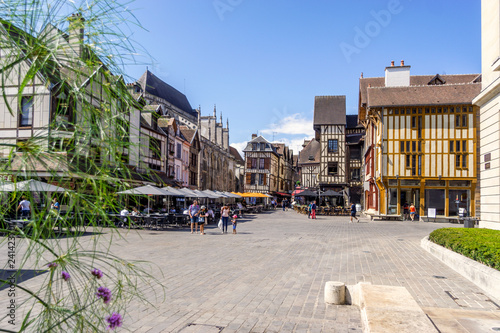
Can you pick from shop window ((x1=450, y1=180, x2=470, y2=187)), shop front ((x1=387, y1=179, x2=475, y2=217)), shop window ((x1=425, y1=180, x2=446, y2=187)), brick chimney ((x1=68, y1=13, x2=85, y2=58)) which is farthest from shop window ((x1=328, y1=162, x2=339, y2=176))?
brick chimney ((x1=68, y1=13, x2=85, y2=58))

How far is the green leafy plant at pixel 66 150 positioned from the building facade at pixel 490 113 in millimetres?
14628

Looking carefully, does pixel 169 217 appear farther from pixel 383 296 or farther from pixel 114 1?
pixel 114 1

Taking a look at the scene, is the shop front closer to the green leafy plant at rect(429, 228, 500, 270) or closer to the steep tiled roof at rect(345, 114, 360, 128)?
the steep tiled roof at rect(345, 114, 360, 128)

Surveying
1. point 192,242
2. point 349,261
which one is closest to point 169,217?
point 192,242

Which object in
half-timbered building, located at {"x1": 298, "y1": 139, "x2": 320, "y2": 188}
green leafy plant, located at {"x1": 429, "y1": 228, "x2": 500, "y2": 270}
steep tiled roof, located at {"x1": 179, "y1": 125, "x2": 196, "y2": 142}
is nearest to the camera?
green leafy plant, located at {"x1": 429, "y1": 228, "x2": 500, "y2": 270}

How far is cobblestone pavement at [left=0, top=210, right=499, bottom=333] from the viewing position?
539cm

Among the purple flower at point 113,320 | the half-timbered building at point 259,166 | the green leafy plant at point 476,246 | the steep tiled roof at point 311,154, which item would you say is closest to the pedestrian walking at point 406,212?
the green leafy plant at point 476,246

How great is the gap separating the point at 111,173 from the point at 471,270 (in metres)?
8.42

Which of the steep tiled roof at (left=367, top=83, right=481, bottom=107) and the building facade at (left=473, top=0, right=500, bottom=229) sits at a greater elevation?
the steep tiled roof at (left=367, top=83, right=481, bottom=107)

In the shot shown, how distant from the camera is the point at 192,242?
14438 mm

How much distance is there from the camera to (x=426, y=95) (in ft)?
107

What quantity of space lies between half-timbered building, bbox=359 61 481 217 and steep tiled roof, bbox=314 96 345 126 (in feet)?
42.0

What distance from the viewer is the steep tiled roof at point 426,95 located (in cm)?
3191

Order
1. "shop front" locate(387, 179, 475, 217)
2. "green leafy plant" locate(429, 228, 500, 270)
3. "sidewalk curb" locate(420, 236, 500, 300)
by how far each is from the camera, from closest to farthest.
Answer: "sidewalk curb" locate(420, 236, 500, 300)
"green leafy plant" locate(429, 228, 500, 270)
"shop front" locate(387, 179, 475, 217)
